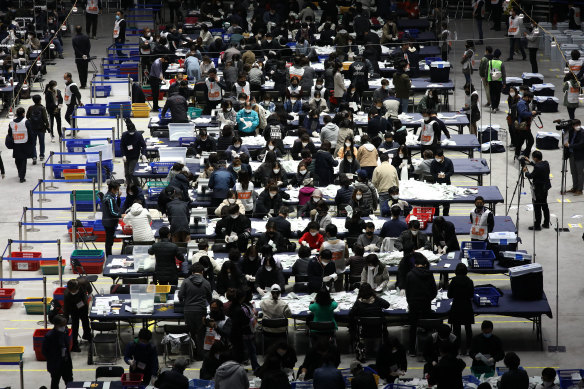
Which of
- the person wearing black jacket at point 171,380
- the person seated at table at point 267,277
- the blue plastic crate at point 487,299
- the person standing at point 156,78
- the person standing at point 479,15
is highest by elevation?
the person standing at point 479,15

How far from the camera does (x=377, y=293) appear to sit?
21125mm

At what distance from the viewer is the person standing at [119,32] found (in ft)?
132

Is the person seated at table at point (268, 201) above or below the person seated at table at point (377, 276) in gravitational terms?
above

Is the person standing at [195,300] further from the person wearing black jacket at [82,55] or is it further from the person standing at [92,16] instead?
the person standing at [92,16]

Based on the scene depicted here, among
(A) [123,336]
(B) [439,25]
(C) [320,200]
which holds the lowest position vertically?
(A) [123,336]

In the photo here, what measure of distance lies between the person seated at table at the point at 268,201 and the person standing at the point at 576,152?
279 inches

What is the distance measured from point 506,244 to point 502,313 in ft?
7.82

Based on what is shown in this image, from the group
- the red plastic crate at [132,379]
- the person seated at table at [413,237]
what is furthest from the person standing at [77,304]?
the person seated at table at [413,237]

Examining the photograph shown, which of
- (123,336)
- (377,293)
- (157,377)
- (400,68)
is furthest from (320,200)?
(400,68)

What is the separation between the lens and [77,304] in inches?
805

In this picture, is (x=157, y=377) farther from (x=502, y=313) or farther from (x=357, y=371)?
(x=502, y=313)

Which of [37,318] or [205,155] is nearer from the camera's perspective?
[37,318]

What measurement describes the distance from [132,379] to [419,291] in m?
4.89

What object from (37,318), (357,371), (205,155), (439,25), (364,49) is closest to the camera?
(357,371)
